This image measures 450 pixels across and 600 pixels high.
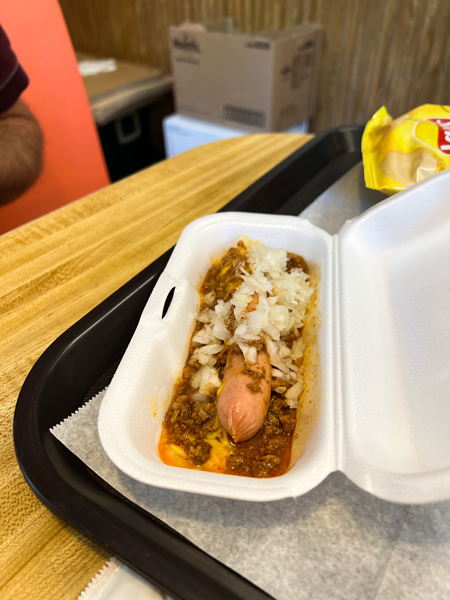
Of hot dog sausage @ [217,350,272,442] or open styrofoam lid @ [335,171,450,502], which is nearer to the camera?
open styrofoam lid @ [335,171,450,502]

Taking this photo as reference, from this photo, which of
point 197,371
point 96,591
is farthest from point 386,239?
point 96,591

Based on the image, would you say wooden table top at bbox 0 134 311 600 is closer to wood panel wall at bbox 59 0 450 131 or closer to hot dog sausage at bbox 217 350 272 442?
hot dog sausage at bbox 217 350 272 442

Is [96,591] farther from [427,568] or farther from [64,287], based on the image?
[64,287]

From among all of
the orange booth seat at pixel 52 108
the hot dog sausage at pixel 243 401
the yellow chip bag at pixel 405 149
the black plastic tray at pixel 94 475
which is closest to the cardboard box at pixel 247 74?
the orange booth seat at pixel 52 108

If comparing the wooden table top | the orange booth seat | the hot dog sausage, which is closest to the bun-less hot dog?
the hot dog sausage

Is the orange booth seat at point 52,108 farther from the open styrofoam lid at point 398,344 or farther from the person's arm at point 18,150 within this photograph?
the open styrofoam lid at point 398,344

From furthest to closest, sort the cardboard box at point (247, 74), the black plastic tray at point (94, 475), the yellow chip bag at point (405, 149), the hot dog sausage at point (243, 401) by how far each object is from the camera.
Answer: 1. the cardboard box at point (247, 74)
2. the yellow chip bag at point (405, 149)
3. the hot dog sausage at point (243, 401)
4. the black plastic tray at point (94, 475)

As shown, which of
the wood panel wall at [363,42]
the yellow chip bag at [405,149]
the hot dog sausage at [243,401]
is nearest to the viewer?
the hot dog sausage at [243,401]
